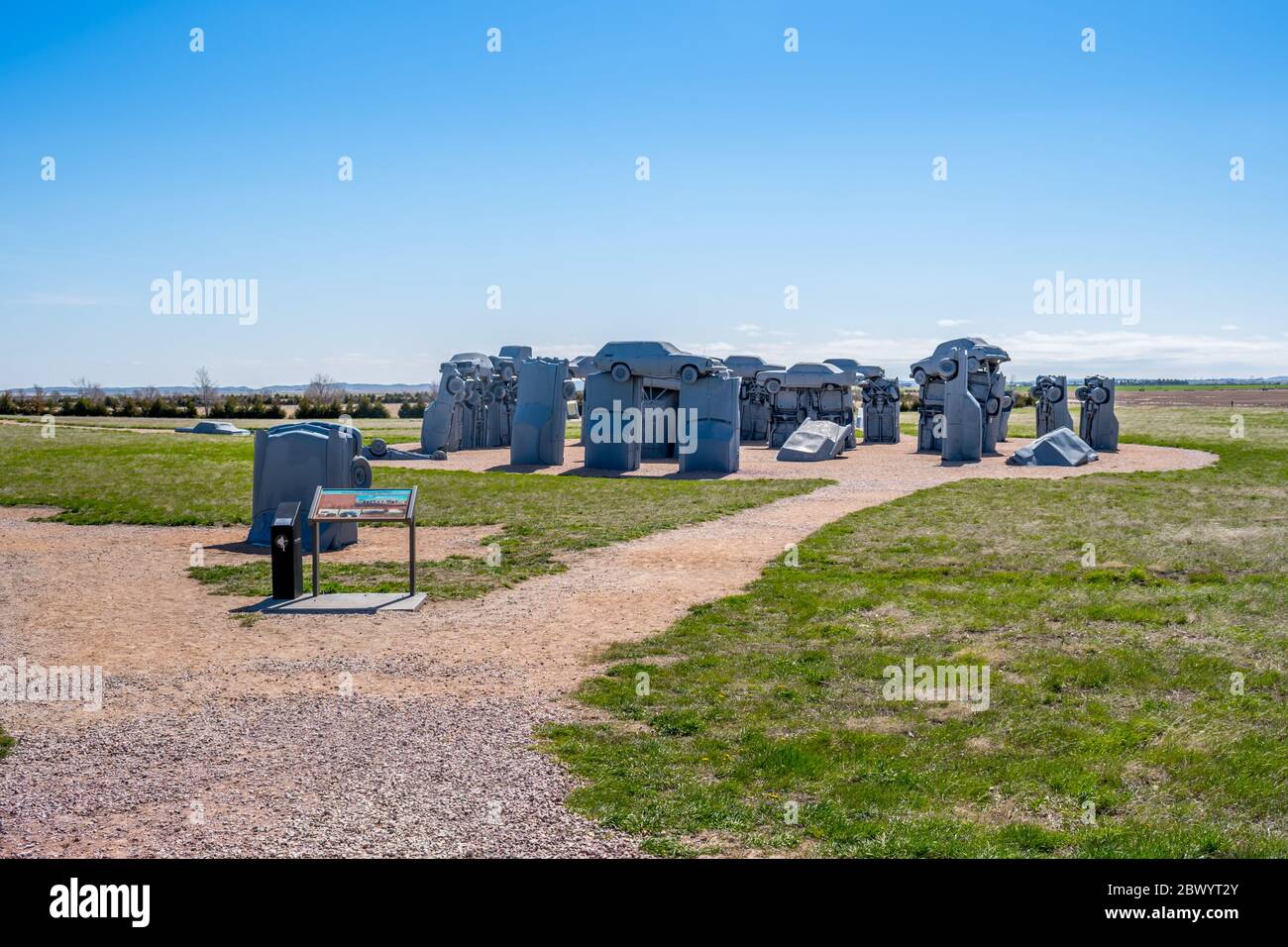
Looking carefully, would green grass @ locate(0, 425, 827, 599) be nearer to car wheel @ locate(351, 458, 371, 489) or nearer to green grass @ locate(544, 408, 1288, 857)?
car wheel @ locate(351, 458, 371, 489)

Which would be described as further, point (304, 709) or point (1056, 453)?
point (1056, 453)

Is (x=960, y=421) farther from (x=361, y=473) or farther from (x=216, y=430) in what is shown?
(x=216, y=430)

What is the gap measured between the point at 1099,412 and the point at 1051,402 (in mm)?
3122

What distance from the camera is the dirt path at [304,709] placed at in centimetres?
523

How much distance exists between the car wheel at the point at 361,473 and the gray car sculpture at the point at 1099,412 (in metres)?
24.7

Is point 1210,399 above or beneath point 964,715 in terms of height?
above

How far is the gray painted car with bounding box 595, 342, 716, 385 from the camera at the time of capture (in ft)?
84.3

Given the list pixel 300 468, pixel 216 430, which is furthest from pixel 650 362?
pixel 216 430

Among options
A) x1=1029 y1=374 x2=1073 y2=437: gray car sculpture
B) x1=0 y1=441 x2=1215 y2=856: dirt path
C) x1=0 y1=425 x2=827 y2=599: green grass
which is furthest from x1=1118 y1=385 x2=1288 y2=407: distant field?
x1=0 y1=441 x2=1215 y2=856: dirt path

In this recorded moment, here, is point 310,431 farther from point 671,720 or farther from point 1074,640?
point 1074,640

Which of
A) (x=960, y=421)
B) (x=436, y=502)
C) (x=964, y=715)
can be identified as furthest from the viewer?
(x=960, y=421)

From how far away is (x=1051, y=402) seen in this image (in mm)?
35250
